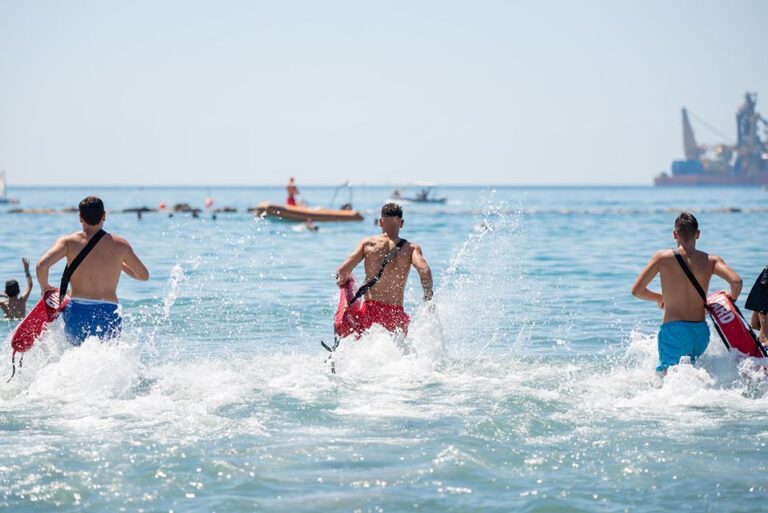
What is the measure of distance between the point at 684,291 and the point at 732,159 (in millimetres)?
159595

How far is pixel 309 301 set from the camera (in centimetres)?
1485

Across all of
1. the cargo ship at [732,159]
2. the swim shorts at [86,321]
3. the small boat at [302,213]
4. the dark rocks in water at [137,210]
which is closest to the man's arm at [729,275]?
the swim shorts at [86,321]

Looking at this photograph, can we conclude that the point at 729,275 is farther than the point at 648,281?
No

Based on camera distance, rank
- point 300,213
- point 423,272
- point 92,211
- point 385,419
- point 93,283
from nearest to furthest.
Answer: point 385,419, point 92,211, point 93,283, point 423,272, point 300,213

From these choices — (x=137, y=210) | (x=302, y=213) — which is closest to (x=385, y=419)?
(x=302, y=213)

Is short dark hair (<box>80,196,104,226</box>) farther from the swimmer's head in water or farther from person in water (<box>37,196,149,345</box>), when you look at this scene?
the swimmer's head in water

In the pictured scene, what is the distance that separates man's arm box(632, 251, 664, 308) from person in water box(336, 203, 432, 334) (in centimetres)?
202

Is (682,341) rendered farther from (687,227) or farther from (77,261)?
(77,261)

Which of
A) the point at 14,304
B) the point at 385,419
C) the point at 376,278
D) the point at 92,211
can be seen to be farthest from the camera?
the point at 14,304

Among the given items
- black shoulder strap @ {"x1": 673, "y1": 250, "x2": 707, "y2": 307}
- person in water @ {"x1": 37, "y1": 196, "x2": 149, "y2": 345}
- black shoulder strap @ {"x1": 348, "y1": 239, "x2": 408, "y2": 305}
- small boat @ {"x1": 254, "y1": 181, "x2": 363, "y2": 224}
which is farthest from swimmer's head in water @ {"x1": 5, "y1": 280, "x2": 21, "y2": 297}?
small boat @ {"x1": 254, "y1": 181, "x2": 363, "y2": 224}

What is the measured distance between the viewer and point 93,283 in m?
7.89

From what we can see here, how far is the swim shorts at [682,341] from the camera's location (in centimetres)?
757

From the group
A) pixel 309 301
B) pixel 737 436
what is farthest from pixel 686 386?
pixel 309 301

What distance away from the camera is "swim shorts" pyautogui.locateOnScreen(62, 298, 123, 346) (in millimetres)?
7891
